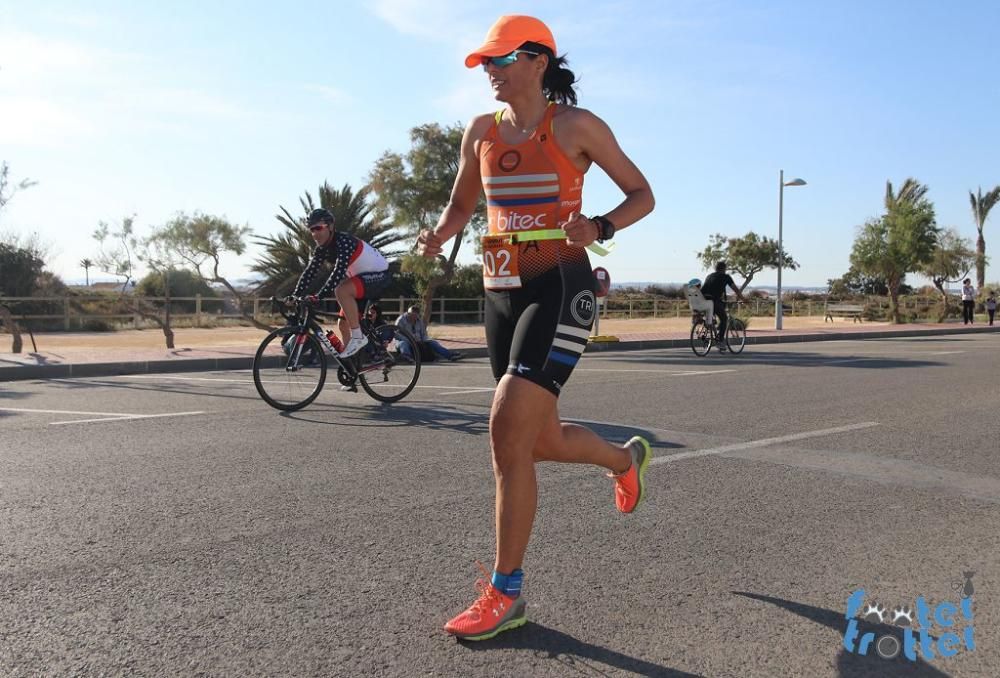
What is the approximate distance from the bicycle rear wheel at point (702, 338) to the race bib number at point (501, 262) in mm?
13830

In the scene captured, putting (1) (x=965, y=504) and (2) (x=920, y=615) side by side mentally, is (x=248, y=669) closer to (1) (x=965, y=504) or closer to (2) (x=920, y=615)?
(2) (x=920, y=615)

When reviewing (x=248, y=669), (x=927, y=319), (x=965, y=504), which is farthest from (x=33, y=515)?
(x=927, y=319)

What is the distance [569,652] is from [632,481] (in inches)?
40.7

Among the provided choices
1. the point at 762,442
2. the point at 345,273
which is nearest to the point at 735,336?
the point at 345,273

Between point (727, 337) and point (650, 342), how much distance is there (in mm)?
2658

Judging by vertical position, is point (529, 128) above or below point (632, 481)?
above

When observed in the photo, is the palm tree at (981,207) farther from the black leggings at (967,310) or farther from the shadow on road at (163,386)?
the shadow on road at (163,386)

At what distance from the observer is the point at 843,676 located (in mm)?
2533

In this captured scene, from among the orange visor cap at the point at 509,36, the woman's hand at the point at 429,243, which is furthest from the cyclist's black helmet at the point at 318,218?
the orange visor cap at the point at 509,36

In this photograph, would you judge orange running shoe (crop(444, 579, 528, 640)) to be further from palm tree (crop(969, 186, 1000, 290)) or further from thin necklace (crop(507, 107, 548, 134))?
palm tree (crop(969, 186, 1000, 290))

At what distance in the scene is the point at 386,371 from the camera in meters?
8.48

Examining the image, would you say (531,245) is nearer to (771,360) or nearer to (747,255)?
(771,360)

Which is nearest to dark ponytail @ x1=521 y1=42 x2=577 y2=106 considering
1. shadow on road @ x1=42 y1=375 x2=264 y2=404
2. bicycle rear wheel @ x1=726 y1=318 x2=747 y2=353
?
shadow on road @ x1=42 y1=375 x2=264 y2=404

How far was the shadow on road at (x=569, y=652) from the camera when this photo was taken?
2523 millimetres
